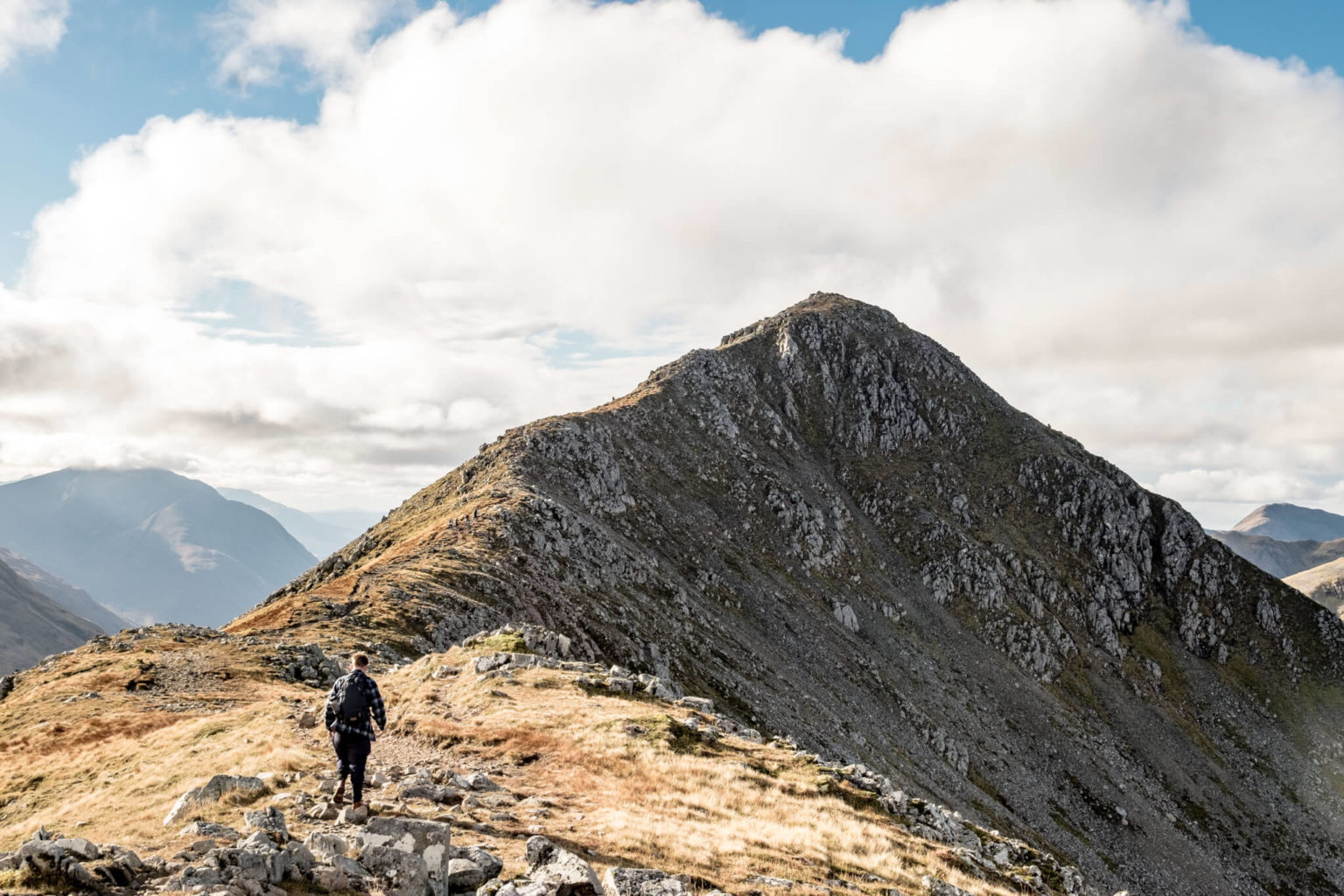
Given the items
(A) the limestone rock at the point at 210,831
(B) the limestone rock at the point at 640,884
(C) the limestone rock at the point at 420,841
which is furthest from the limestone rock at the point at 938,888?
(A) the limestone rock at the point at 210,831

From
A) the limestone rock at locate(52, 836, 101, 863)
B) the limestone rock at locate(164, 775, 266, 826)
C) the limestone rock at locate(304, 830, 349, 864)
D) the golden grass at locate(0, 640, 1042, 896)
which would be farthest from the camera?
the limestone rock at locate(164, 775, 266, 826)

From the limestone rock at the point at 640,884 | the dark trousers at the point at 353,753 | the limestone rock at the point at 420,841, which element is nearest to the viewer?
the limestone rock at the point at 640,884

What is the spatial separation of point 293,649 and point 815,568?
103m

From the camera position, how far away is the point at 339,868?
498 inches

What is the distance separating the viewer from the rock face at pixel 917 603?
267 feet

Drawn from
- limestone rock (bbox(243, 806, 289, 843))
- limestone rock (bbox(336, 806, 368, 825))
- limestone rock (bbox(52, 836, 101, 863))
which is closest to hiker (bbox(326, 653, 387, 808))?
limestone rock (bbox(336, 806, 368, 825))

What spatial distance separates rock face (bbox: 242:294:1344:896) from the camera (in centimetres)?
8144

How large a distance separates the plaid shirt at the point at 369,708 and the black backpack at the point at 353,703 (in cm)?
2

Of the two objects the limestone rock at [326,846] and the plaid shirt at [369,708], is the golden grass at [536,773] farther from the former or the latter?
the limestone rock at [326,846]

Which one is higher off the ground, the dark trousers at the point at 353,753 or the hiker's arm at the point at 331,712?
the hiker's arm at the point at 331,712

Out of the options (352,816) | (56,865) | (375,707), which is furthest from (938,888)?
(56,865)

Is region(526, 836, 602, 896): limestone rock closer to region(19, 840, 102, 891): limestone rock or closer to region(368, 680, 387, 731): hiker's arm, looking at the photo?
region(368, 680, 387, 731): hiker's arm

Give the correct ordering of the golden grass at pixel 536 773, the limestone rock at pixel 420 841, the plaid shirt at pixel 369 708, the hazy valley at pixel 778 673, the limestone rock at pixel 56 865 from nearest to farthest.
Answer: the limestone rock at pixel 56 865 → the limestone rock at pixel 420 841 → the golden grass at pixel 536 773 → the plaid shirt at pixel 369 708 → the hazy valley at pixel 778 673

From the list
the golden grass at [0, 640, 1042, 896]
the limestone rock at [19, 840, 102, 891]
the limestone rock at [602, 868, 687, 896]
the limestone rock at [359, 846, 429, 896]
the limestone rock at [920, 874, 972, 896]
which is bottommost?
the limestone rock at [920, 874, 972, 896]
